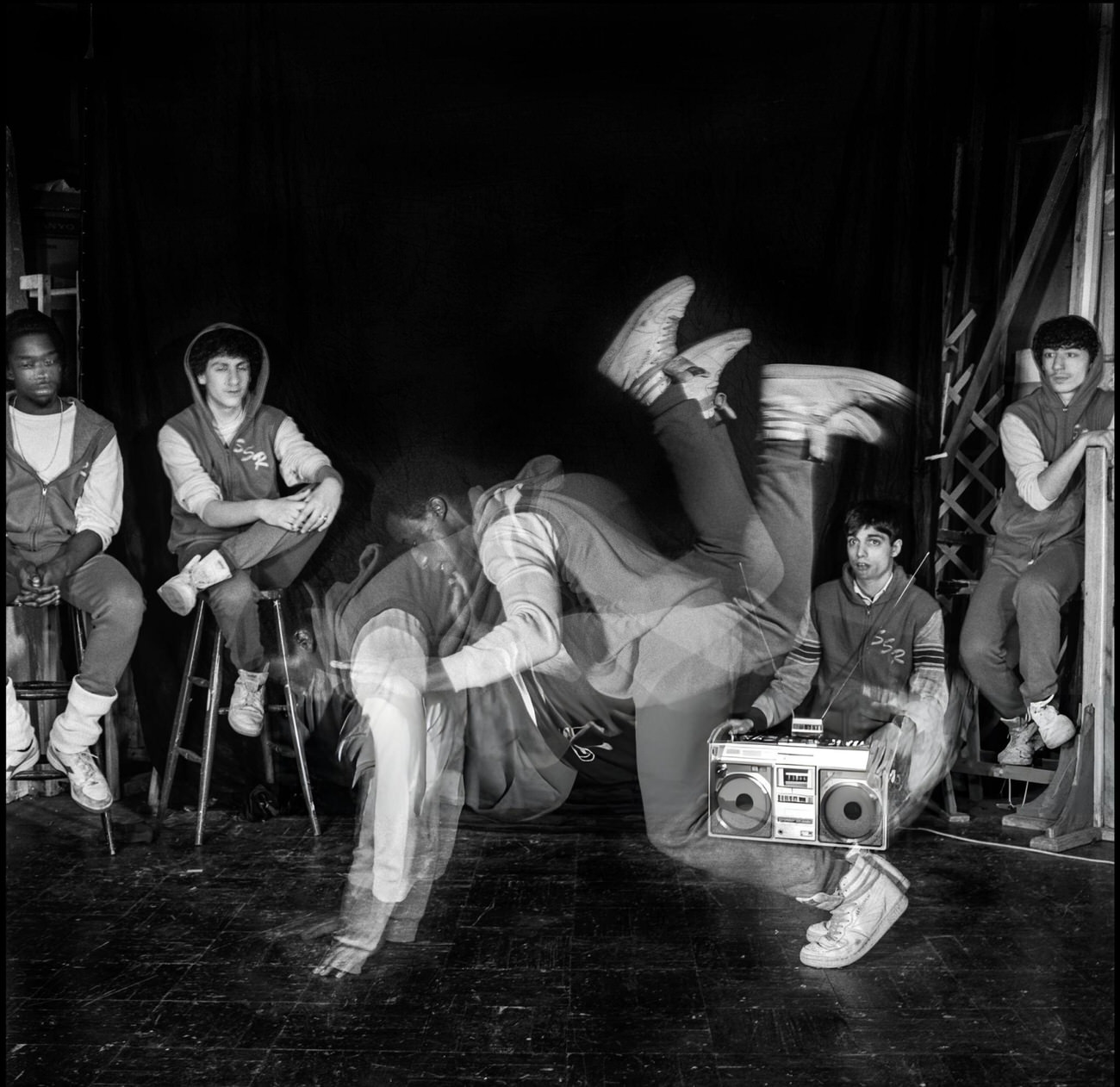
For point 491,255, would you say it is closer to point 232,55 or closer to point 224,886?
point 232,55

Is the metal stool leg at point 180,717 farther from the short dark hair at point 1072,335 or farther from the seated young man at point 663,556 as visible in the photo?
the short dark hair at point 1072,335

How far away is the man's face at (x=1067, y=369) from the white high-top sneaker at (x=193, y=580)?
3224 mm

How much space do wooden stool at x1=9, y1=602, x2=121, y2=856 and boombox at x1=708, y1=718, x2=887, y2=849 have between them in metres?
2.16

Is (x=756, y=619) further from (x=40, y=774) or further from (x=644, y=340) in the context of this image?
(x=40, y=774)

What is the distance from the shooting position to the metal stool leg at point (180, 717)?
13.7ft

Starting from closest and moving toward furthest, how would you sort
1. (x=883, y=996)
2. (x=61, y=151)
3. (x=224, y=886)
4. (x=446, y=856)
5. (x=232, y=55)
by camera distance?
(x=883, y=996), (x=224, y=886), (x=446, y=856), (x=232, y=55), (x=61, y=151)

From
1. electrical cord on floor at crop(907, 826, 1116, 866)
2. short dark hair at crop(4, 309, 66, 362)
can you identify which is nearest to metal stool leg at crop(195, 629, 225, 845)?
short dark hair at crop(4, 309, 66, 362)

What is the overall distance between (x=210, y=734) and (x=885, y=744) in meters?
2.45

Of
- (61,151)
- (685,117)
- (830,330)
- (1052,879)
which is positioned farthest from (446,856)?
(61,151)

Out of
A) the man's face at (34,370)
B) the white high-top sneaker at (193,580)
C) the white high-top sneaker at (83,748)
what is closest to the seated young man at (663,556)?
the white high-top sneaker at (193,580)

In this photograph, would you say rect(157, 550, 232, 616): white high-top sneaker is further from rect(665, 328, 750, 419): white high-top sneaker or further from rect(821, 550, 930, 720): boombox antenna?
rect(821, 550, 930, 720): boombox antenna

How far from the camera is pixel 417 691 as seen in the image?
4227mm

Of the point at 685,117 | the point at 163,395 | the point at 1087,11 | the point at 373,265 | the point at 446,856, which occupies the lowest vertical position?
the point at 446,856

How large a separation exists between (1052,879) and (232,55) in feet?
13.3
